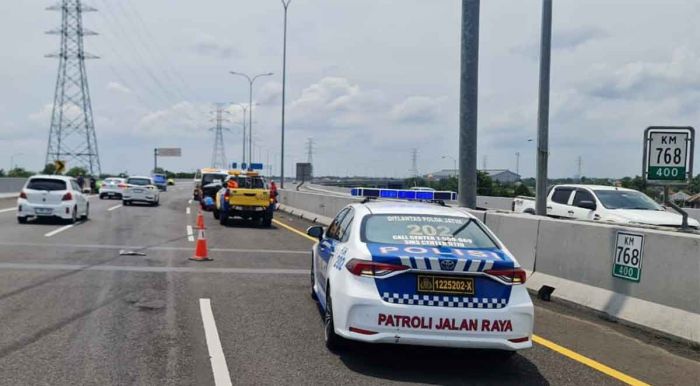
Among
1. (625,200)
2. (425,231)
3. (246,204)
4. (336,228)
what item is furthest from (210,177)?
(425,231)

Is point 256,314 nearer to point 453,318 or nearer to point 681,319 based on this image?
point 453,318

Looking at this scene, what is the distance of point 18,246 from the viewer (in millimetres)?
15938

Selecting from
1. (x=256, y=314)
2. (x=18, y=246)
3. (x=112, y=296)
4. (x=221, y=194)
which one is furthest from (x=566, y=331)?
(x=221, y=194)

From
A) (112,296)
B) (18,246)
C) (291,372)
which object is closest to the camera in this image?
(291,372)

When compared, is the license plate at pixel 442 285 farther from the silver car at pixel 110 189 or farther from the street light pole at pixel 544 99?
the silver car at pixel 110 189

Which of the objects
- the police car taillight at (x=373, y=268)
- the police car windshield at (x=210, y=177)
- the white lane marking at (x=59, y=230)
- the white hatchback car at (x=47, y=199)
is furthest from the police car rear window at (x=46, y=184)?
the police car taillight at (x=373, y=268)

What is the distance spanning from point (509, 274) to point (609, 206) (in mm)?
11548

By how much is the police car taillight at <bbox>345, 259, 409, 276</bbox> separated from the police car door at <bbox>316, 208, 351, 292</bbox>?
4.16 ft

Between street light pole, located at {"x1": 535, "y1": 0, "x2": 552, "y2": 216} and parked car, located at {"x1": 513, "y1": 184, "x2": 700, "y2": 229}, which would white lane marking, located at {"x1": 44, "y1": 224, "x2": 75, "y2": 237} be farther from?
parked car, located at {"x1": 513, "y1": 184, "x2": 700, "y2": 229}

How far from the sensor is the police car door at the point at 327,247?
809cm

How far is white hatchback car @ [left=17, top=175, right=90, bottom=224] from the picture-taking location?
22.8 meters

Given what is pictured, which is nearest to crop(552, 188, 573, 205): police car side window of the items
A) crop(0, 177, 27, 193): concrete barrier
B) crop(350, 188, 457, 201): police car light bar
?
crop(350, 188, 457, 201): police car light bar

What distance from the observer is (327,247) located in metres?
8.46

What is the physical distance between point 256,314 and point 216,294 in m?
1.55
